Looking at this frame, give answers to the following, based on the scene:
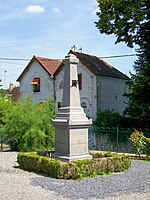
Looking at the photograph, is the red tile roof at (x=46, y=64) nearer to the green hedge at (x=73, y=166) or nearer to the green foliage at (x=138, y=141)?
the green foliage at (x=138, y=141)

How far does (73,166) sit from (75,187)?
1.31 m

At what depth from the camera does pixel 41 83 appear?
107ft

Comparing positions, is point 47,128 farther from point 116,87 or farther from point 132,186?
point 116,87

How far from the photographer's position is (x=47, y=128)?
18.8m

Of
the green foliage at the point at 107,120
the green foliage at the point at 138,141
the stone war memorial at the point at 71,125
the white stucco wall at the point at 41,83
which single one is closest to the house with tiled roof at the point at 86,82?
the white stucco wall at the point at 41,83

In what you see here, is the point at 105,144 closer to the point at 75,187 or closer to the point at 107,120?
the point at 107,120

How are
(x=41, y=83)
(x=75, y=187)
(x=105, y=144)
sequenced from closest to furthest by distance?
(x=75, y=187) < (x=105, y=144) < (x=41, y=83)

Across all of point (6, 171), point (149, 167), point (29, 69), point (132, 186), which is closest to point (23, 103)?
point (6, 171)

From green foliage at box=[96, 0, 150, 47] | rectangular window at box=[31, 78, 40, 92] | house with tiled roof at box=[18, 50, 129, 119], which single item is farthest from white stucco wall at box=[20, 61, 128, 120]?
green foliage at box=[96, 0, 150, 47]

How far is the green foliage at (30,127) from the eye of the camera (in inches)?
706

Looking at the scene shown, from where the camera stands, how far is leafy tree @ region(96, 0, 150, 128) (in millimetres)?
20000

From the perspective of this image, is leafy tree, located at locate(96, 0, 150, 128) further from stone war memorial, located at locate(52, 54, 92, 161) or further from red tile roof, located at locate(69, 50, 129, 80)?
stone war memorial, located at locate(52, 54, 92, 161)

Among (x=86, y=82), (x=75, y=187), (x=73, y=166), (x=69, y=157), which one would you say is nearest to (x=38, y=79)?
(x=86, y=82)

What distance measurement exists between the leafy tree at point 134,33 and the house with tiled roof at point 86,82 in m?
5.68
